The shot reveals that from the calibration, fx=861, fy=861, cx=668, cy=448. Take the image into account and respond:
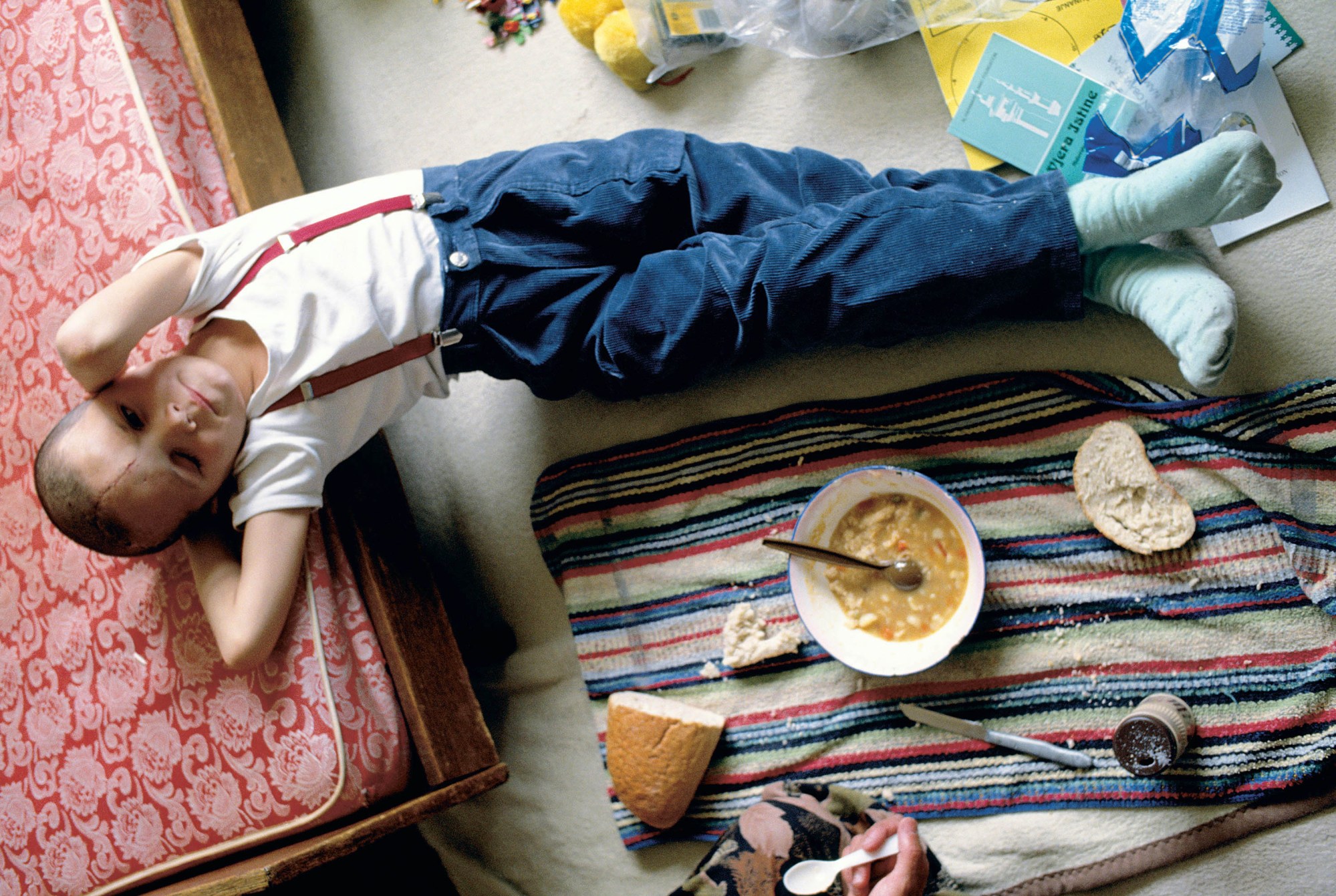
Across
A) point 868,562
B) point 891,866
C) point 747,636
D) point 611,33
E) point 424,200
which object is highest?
point 611,33

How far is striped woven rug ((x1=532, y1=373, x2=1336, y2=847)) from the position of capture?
1060 millimetres

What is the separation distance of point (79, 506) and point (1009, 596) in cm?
113

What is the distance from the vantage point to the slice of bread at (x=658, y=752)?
117 cm

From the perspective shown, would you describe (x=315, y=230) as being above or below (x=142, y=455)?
above

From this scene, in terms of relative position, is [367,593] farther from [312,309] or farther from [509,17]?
[509,17]

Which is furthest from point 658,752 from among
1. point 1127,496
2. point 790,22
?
point 790,22

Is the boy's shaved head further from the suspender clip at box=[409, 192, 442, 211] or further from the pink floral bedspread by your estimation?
the suspender clip at box=[409, 192, 442, 211]

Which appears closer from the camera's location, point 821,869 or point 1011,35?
point 821,869

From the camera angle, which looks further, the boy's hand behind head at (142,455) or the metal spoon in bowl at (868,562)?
the metal spoon in bowl at (868,562)

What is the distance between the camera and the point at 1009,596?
113 centimetres

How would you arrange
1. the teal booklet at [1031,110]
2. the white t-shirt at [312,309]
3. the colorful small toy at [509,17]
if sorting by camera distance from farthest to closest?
1. the colorful small toy at [509,17]
2. the teal booklet at [1031,110]
3. the white t-shirt at [312,309]

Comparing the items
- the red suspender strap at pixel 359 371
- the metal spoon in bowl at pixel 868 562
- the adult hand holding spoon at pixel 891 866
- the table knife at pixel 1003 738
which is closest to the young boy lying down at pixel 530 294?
the red suspender strap at pixel 359 371

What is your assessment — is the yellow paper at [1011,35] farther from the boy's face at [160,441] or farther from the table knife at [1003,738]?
the boy's face at [160,441]

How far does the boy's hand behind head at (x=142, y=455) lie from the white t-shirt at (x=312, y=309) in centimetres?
4
